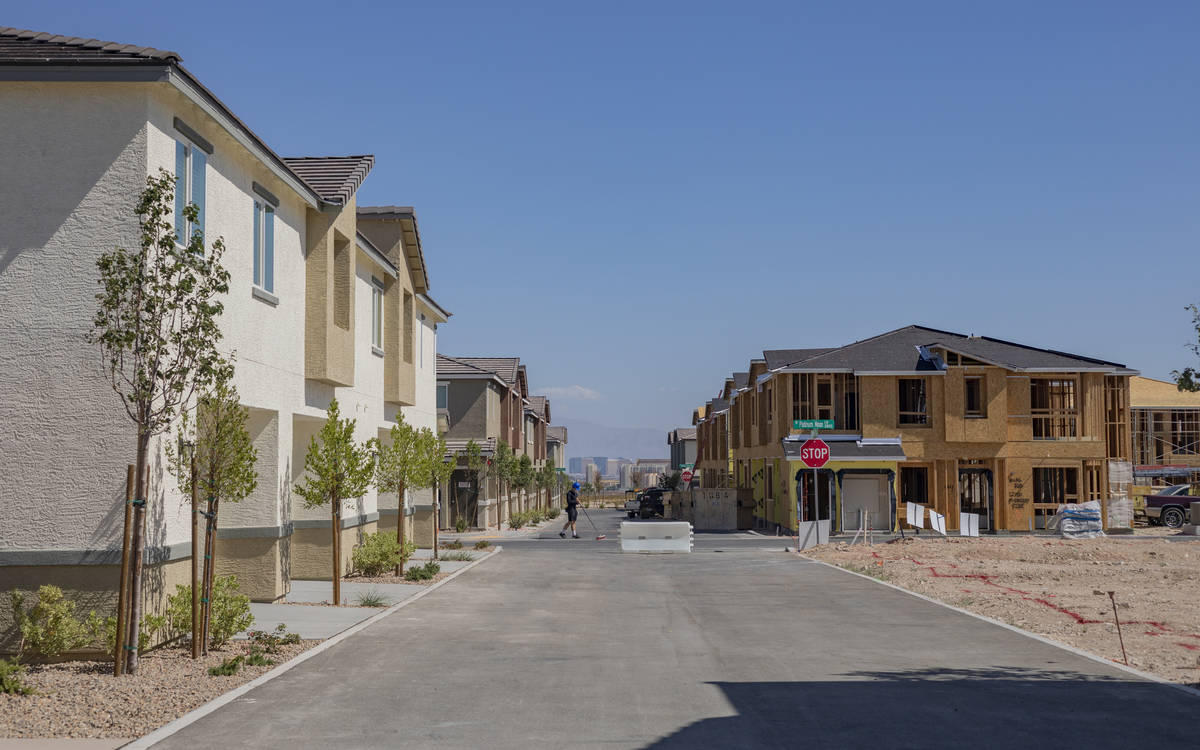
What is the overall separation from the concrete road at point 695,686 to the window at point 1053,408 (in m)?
30.3

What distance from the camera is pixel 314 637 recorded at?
14.7m

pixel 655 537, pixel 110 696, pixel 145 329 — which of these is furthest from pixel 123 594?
pixel 655 537

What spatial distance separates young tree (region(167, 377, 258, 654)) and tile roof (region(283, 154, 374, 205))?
7.24m

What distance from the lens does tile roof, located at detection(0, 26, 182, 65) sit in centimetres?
1247

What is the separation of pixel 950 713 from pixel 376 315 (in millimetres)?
18679

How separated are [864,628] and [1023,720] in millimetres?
6458

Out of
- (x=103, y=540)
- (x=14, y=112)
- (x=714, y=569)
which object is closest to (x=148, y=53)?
(x=14, y=112)

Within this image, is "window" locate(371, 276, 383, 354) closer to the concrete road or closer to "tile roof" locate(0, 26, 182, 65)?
the concrete road

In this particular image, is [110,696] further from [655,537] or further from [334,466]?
[655,537]

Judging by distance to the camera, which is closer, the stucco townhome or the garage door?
the stucco townhome

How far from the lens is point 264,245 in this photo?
17.4m

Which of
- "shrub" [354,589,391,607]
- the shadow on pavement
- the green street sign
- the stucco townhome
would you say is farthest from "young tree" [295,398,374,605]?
the green street sign

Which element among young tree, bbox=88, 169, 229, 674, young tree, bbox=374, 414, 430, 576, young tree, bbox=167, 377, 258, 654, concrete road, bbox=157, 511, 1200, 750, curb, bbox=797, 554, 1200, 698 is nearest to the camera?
concrete road, bbox=157, 511, 1200, 750

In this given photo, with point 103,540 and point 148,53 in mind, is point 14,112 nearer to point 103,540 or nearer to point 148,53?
point 148,53
